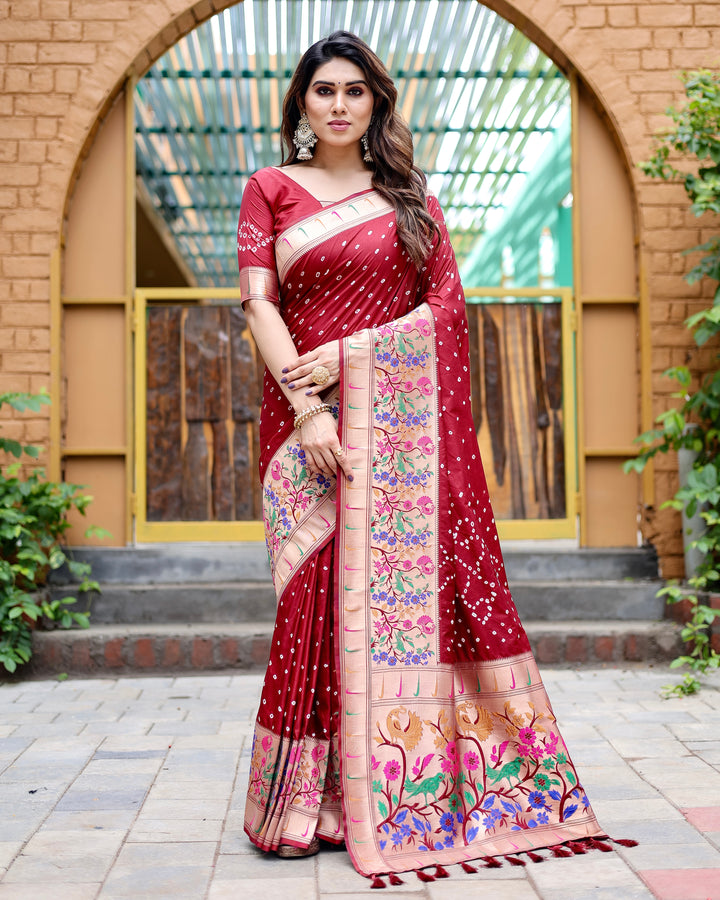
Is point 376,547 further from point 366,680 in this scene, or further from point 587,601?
point 587,601


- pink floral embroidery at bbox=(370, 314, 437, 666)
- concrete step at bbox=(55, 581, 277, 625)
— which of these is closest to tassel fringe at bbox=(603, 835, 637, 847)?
pink floral embroidery at bbox=(370, 314, 437, 666)

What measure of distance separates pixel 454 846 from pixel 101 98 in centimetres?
377

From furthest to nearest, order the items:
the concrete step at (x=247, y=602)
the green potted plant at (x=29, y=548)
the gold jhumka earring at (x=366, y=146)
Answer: the concrete step at (x=247, y=602), the green potted plant at (x=29, y=548), the gold jhumka earring at (x=366, y=146)

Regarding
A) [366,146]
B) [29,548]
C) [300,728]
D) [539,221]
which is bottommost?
[300,728]

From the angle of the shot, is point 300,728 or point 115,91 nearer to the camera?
point 300,728

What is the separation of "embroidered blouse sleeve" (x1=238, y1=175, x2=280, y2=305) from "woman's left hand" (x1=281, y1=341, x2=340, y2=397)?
7.4 inches

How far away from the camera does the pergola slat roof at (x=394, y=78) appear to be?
5.51m

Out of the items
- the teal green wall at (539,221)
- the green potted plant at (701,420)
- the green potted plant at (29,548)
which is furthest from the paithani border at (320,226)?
the teal green wall at (539,221)

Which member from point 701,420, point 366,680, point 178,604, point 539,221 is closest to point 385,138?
point 366,680

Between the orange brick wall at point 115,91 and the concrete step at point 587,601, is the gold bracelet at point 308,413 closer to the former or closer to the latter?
the concrete step at point 587,601

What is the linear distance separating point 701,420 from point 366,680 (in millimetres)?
2977

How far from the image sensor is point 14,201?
455cm

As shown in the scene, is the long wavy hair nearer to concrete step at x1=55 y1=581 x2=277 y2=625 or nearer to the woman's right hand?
the woman's right hand

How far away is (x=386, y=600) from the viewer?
2.16 meters
